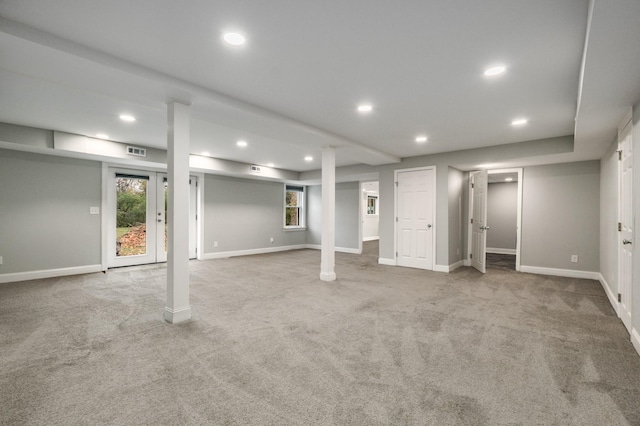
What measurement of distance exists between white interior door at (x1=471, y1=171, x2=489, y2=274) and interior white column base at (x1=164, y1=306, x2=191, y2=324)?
5472mm

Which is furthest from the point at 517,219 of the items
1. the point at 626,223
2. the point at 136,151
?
the point at 136,151

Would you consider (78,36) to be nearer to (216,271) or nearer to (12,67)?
(12,67)

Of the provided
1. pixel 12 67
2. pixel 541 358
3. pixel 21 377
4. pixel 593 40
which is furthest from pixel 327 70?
pixel 21 377

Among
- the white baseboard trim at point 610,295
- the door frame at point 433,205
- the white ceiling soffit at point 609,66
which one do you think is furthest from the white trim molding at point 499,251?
the white ceiling soffit at point 609,66

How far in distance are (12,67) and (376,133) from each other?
417 centimetres

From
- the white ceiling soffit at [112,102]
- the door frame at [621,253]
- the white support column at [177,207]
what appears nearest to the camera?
the white ceiling soffit at [112,102]

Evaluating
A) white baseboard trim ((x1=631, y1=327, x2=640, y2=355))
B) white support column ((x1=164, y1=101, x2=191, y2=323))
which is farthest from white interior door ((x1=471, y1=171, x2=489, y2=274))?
white support column ((x1=164, y1=101, x2=191, y2=323))

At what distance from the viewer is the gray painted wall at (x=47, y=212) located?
4910 millimetres

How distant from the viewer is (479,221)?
6250 mm

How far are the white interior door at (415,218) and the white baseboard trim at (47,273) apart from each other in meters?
6.40

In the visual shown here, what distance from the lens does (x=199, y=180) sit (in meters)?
7.52

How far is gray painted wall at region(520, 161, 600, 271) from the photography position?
5.50 meters

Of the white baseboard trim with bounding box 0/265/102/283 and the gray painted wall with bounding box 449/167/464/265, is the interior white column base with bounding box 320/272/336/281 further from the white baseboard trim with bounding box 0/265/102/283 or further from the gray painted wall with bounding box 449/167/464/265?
the white baseboard trim with bounding box 0/265/102/283

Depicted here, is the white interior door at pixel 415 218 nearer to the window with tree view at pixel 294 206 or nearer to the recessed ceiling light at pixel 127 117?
the window with tree view at pixel 294 206
